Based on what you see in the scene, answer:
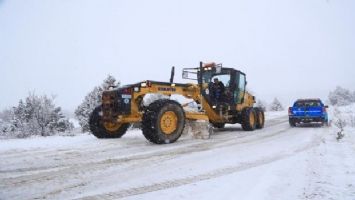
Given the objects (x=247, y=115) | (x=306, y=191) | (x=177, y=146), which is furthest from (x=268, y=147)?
(x=247, y=115)

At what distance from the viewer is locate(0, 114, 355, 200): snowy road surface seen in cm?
509

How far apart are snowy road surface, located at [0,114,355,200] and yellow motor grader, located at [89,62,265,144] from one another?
817mm

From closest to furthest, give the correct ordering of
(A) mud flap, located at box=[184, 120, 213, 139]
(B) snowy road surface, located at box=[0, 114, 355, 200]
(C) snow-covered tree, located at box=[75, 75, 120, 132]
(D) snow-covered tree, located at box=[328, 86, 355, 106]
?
(B) snowy road surface, located at box=[0, 114, 355, 200], (A) mud flap, located at box=[184, 120, 213, 139], (C) snow-covered tree, located at box=[75, 75, 120, 132], (D) snow-covered tree, located at box=[328, 86, 355, 106]

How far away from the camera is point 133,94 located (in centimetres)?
1113

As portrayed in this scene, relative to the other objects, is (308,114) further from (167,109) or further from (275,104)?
(275,104)

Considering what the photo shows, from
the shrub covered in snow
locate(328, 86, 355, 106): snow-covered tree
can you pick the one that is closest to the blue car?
the shrub covered in snow

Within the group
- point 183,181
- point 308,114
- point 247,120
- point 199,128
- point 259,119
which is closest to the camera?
point 183,181

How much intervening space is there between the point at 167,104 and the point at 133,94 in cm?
112

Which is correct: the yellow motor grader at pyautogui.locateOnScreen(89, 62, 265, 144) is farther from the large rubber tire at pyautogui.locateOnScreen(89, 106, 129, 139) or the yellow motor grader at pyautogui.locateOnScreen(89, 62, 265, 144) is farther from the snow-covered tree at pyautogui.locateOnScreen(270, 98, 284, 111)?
the snow-covered tree at pyautogui.locateOnScreen(270, 98, 284, 111)

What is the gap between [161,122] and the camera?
10383 mm

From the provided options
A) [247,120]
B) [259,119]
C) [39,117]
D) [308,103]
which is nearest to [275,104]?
[39,117]

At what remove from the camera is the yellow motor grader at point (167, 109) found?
10.4 meters

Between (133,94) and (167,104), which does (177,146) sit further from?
(133,94)

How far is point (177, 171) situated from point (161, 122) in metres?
3.96
